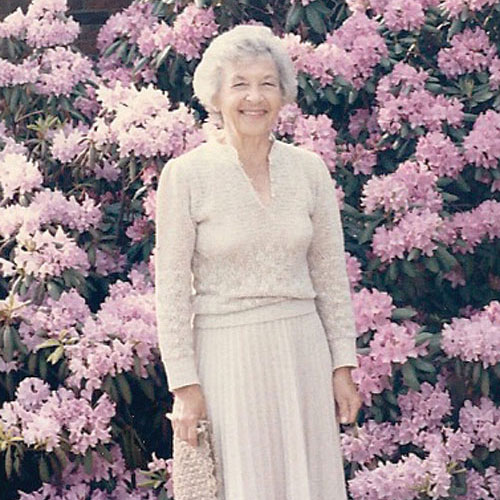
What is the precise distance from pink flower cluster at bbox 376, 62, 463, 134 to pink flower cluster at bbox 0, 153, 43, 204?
1314 mm

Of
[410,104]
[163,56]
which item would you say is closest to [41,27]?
[163,56]

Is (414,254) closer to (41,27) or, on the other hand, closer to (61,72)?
(61,72)

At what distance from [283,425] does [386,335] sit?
1.25m

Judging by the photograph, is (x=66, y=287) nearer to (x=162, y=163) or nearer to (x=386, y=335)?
(x=162, y=163)

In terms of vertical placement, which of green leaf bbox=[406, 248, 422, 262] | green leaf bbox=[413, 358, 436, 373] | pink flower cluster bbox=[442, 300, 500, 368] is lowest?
green leaf bbox=[413, 358, 436, 373]

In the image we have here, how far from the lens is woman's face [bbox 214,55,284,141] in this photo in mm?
3918

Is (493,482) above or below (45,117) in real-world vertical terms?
below

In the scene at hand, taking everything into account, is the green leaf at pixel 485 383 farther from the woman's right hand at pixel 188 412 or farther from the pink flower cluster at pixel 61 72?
the pink flower cluster at pixel 61 72

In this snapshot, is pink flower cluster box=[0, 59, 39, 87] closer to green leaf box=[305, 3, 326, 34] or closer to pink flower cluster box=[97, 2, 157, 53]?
pink flower cluster box=[97, 2, 157, 53]

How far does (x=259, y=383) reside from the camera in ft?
12.9

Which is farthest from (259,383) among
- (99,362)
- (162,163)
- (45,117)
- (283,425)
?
(45,117)

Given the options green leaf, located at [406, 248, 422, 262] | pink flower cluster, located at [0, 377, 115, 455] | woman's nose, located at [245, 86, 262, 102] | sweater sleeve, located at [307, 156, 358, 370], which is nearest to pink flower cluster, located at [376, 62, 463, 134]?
green leaf, located at [406, 248, 422, 262]

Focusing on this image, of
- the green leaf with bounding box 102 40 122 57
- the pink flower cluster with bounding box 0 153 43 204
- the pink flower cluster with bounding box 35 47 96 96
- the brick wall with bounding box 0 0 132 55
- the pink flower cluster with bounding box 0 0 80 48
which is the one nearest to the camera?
the pink flower cluster with bounding box 0 153 43 204

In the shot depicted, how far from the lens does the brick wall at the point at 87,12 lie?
719cm
